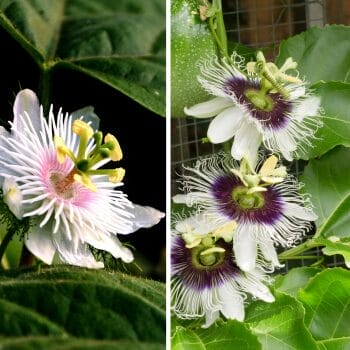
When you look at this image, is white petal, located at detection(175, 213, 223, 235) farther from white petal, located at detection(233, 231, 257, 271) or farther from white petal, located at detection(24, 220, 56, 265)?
white petal, located at detection(24, 220, 56, 265)

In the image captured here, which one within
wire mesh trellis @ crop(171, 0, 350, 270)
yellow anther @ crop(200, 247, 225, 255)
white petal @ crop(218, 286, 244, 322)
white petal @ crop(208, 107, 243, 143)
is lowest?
white petal @ crop(218, 286, 244, 322)

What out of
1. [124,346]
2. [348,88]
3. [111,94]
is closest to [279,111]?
[348,88]

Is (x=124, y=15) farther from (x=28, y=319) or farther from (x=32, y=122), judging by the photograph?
(x=28, y=319)

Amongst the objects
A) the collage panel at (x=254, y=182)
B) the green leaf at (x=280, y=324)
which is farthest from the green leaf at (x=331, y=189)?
the green leaf at (x=280, y=324)

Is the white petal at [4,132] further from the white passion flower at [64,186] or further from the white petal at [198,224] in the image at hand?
the white petal at [198,224]

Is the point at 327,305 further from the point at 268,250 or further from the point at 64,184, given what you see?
the point at 64,184

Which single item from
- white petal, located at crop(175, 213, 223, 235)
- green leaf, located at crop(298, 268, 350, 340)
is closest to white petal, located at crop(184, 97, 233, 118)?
white petal, located at crop(175, 213, 223, 235)

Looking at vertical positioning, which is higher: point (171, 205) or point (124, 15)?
point (124, 15)
